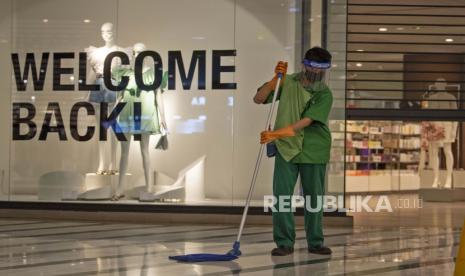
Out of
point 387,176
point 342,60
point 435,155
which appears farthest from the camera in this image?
point 387,176

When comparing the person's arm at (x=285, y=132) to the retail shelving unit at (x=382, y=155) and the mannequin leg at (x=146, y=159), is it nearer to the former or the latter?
the mannequin leg at (x=146, y=159)

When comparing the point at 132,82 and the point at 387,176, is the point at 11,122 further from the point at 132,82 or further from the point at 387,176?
the point at 387,176

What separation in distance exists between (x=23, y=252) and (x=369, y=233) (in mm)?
3235

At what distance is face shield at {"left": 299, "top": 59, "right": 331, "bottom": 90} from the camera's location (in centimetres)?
621

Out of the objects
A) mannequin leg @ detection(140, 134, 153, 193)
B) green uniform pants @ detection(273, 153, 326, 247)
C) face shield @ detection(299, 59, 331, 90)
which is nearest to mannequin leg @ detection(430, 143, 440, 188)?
mannequin leg @ detection(140, 134, 153, 193)

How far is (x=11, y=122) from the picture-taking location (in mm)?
9578

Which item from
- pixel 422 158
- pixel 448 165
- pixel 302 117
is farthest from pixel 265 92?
pixel 422 158

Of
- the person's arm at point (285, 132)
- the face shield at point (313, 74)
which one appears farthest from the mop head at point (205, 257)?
the face shield at point (313, 74)

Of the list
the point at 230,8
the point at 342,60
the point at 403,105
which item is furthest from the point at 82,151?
the point at 403,105

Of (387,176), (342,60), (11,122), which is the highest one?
(342,60)

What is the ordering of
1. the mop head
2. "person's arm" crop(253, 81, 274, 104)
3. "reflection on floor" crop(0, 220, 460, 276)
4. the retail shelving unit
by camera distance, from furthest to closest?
the retail shelving unit
"person's arm" crop(253, 81, 274, 104)
the mop head
"reflection on floor" crop(0, 220, 460, 276)

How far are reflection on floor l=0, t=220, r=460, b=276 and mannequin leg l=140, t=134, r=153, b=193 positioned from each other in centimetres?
73

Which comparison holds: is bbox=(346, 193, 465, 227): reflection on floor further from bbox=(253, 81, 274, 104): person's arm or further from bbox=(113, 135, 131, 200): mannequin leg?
bbox=(253, 81, 274, 104): person's arm

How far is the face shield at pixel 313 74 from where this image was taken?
6207 mm
